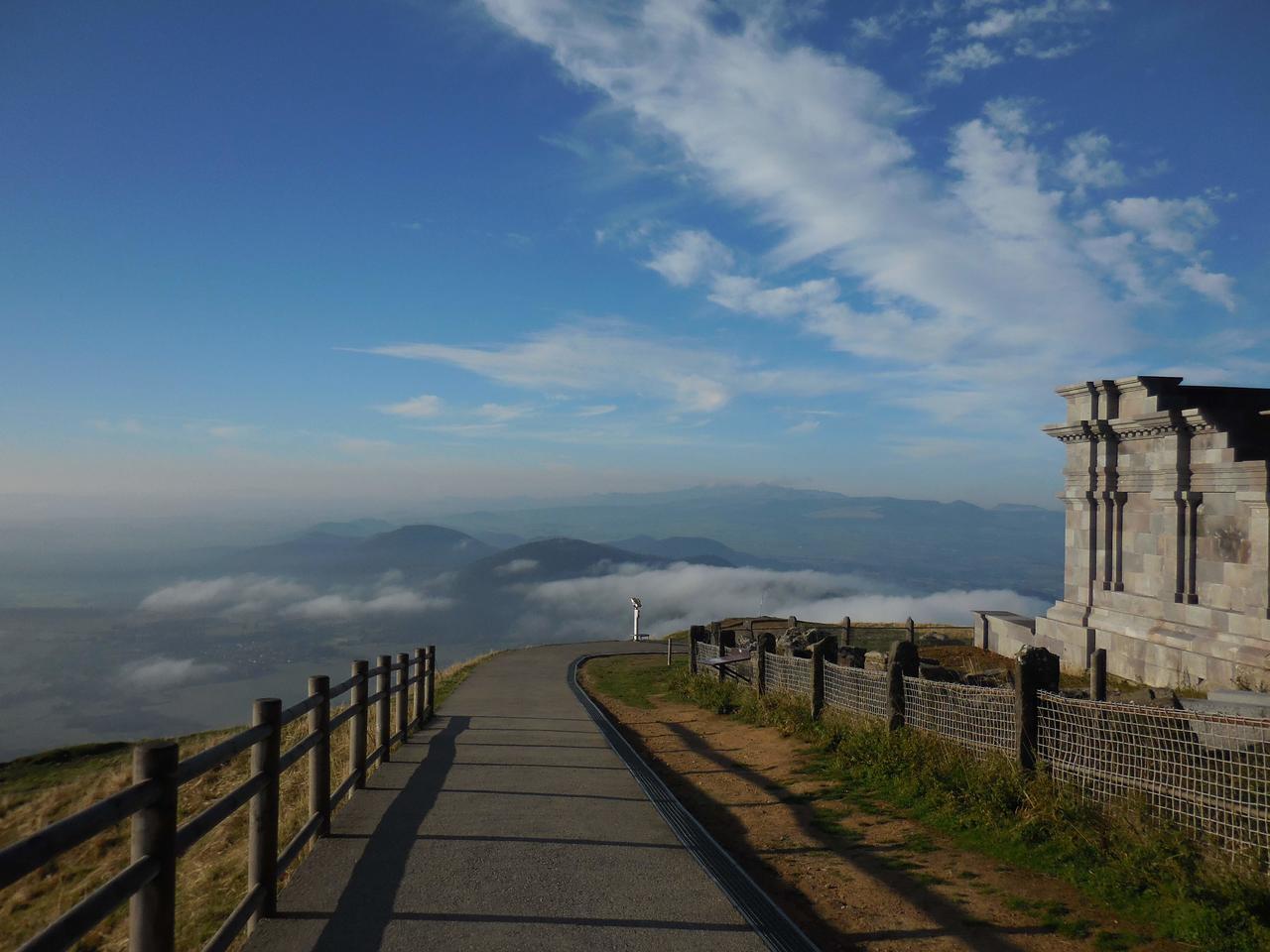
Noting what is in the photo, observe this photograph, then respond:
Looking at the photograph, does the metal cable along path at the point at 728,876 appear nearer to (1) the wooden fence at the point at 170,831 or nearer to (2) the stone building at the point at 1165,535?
(1) the wooden fence at the point at 170,831

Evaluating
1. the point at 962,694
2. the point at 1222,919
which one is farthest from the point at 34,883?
the point at 1222,919

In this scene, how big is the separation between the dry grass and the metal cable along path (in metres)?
3.38

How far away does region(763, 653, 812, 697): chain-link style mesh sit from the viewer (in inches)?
589

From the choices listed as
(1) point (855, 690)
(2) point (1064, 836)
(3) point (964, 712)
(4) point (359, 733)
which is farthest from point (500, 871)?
(1) point (855, 690)

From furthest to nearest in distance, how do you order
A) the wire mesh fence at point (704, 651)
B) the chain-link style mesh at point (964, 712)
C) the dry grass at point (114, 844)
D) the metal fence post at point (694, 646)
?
the metal fence post at point (694, 646) → the wire mesh fence at point (704, 651) → the chain-link style mesh at point (964, 712) → the dry grass at point (114, 844)

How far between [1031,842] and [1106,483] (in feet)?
63.8

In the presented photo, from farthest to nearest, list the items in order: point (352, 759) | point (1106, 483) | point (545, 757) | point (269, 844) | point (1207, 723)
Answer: point (1106, 483) < point (545, 757) < point (352, 759) < point (1207, 723) < point (269, 844)

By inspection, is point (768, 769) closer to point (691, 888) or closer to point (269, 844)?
point (691, 888)

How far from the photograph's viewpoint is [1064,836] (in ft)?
25.0

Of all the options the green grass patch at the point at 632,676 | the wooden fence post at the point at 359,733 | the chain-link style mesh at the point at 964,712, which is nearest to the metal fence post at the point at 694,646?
the green grass patch at the point at 632,676

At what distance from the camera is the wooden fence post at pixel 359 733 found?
910 cm

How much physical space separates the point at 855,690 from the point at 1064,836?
5324 millimetres

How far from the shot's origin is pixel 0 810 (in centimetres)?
1719

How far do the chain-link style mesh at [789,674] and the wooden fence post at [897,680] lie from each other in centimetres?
310
